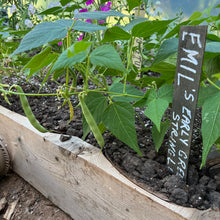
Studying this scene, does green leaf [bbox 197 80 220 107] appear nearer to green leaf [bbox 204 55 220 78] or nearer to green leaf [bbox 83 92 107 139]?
green leaf [bbox 204 55 220 78]

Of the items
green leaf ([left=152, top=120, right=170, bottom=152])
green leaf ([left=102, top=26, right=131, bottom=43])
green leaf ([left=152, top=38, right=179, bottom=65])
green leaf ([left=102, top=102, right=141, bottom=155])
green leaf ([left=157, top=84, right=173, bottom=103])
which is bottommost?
green leaf ([left=152, top=120, right=170, bottom=152])

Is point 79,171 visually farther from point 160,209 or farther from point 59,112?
point 59,112

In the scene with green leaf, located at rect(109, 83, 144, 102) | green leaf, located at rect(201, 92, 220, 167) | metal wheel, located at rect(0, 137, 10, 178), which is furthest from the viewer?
metal wheel, located at rect(0, 137, 10, 178)

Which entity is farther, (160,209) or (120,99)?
(120,99)

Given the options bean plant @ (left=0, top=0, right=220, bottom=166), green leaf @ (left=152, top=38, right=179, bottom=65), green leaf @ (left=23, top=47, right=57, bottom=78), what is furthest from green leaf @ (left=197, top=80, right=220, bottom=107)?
green leaf @ (left=23, top=47, right=57, bottom=78)

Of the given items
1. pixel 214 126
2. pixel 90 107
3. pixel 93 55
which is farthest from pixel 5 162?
pixel 214 126

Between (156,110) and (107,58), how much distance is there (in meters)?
0.14

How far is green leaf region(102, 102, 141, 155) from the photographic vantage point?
593 millimetres

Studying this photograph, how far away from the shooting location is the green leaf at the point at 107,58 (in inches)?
18.0

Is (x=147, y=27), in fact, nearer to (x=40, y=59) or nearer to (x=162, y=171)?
(x=40, y=59)

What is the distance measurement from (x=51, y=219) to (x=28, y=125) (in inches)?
13.7

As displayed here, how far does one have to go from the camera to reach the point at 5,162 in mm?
1058

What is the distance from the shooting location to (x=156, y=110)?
19.2 inches

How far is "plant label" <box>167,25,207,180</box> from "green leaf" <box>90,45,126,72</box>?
0.13m
